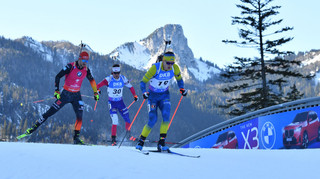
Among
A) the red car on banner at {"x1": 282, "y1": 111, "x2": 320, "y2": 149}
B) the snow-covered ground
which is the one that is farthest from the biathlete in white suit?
the snow-covered ground

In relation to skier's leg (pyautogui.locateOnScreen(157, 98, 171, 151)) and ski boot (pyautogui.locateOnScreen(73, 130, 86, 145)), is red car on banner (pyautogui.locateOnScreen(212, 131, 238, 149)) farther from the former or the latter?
ski boot (pyautogui.locateOnScreen(73, 130, 86, 145))

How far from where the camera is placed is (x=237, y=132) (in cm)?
1220

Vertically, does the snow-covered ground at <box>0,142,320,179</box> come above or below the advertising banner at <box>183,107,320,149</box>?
below

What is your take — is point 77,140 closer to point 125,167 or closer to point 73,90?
point 73,90

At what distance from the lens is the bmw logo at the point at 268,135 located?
10344mm

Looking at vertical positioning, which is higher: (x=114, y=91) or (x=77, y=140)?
(x=114, y=91)

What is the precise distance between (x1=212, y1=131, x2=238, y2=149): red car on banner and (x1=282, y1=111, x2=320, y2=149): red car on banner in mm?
2508

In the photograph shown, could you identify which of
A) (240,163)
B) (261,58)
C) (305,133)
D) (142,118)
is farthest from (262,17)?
(142,118)

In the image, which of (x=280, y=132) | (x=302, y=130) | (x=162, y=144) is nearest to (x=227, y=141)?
(x=280, y=132)

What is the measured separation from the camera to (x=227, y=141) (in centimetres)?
1270

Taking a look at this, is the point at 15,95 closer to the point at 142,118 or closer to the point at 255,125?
the point at 142,118

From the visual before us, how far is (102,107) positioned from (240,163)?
190 metres

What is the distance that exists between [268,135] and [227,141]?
2401 millimetres

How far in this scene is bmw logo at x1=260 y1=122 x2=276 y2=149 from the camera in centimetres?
1034
